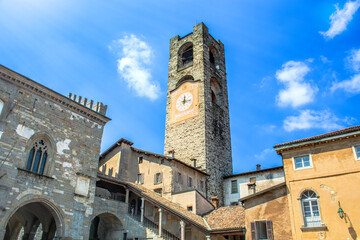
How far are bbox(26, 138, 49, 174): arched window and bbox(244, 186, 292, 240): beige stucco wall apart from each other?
1168 centimetres

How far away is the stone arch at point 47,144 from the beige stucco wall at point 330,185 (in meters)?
13.1

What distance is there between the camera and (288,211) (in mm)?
16047

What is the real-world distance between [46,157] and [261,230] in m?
12.6

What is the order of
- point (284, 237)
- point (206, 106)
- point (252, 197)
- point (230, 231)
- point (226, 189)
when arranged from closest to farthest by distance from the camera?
point (284, 237) < point (252, 197) < point (230, 231) < point (226, 189) < point (206, 106)

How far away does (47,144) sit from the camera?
58.9 ft

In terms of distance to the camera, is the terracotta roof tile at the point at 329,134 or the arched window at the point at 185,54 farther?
the arched window at the point at 185,54

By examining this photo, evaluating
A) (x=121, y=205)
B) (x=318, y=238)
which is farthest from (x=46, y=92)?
(x=318, y=238)

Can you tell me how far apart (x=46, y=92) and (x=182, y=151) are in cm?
1814

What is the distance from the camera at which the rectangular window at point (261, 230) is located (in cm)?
1630

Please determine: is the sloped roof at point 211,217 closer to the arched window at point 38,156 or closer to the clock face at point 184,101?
the arched window at point 38,156

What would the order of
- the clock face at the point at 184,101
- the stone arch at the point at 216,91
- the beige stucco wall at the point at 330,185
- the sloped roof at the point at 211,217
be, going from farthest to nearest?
the stone arch at the point at 216,91 < the clock face at the point at 184,101 < the sloped roof at the point at 211,217 < the beige stucco wall at the point at 330,185

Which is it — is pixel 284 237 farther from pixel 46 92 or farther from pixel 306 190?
pixel 46 92

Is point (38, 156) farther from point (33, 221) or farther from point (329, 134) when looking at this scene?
point (329, 134)

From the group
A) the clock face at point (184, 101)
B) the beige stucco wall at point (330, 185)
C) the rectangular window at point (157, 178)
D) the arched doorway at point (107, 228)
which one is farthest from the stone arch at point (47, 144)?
the clock face at point (184, 101)
